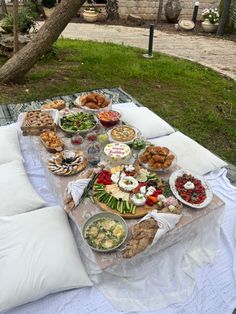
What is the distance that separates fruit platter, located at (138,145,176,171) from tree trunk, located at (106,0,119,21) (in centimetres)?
1190

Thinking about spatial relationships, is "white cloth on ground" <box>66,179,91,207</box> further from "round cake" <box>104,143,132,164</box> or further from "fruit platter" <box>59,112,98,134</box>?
"fruit platter" <box>59,112,98,134</box>

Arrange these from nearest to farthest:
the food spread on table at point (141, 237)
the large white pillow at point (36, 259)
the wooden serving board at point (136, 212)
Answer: the large white pillow at point (36, 259) → the food spread on table at point (141, 237) → the wooden serving board at point (136, 212)

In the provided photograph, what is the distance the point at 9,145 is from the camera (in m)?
4.23

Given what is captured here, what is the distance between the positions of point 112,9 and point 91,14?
111 centimetres

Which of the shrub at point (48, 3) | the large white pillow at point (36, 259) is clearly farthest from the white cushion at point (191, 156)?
the shrub at point (48, 3)

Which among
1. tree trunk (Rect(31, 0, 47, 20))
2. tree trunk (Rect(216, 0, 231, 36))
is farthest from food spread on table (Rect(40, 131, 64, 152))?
tree trunk (Rect(31, 0, 47, 20))

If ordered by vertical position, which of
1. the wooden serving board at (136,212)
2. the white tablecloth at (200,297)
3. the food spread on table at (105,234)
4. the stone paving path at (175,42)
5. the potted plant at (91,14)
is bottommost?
the stone paving path at (175,42)

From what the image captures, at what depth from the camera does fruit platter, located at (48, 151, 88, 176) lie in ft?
11.8

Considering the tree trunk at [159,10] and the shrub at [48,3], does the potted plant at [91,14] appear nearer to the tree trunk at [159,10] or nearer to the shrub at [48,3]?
the shrub at [48,3]

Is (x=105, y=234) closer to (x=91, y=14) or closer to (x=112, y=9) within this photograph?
(x=91, y=14)

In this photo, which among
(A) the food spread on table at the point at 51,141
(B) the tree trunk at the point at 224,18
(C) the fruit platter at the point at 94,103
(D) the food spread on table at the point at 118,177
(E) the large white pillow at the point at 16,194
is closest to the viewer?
(D) the food spread on table at the point at 118,177

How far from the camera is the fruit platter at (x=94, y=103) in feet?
16.1

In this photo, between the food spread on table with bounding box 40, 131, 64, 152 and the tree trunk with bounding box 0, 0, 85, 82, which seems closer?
the food spread on table with bounding box 40, 131, 64, 152

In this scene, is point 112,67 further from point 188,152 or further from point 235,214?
point 235,214
